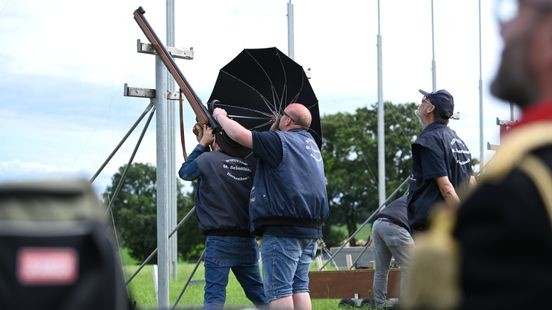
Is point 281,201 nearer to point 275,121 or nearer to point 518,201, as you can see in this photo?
point 275,121

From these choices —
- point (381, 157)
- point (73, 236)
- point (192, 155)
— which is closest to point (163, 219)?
point (192, 155)

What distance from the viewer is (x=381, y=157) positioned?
24.7 m

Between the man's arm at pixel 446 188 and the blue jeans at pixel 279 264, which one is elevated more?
the man's arm at pixel 446 188

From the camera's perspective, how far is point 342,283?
438 inches

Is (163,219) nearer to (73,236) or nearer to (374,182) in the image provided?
(73,236)

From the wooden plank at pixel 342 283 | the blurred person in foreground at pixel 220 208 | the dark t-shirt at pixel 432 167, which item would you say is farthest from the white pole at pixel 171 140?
the dark t-shirt at pixel 432 167

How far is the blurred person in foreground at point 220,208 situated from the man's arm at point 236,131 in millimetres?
377

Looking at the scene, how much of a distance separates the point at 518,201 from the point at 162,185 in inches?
248

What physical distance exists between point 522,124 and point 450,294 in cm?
29

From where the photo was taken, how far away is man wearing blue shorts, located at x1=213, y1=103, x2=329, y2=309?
22.5ft

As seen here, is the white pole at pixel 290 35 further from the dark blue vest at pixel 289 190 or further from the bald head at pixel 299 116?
the dark blue vest at pixel 289 190

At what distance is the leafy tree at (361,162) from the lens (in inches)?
2330

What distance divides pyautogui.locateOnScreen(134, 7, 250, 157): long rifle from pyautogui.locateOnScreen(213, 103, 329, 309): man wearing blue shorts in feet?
1.46

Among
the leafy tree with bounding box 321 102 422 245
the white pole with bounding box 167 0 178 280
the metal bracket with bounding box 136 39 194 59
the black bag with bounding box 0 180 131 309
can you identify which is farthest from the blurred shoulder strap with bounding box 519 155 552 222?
the leafy tree with bounding box 321 102 422 245
